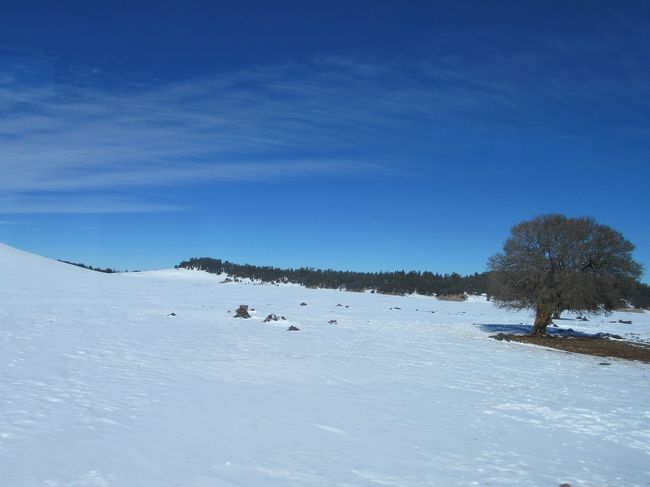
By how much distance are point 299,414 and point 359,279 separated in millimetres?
114214

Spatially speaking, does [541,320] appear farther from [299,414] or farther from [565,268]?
[299,414]

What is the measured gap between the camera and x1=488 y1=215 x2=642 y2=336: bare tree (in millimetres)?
28625

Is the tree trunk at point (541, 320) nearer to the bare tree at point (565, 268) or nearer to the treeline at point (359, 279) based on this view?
the bare tree at point (565, 268)

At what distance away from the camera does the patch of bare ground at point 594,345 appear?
2412 centimetres

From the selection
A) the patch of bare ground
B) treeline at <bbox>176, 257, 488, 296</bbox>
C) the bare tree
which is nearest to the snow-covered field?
the patch of bare ground

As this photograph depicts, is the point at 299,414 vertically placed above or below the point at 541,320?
below

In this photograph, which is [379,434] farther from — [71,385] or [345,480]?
[71,385]

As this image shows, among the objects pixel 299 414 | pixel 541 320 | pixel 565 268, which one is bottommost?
pixel 299 414

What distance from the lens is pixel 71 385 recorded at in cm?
1102

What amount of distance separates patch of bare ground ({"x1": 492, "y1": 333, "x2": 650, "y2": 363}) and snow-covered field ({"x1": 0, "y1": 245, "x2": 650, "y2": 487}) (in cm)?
304

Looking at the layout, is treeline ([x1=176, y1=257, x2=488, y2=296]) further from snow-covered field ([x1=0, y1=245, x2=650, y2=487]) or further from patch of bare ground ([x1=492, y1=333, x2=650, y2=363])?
snow-covered field ([x1=0, y1=245, x2=650, y2=487])

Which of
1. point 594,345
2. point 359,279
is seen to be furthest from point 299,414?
point 359,279

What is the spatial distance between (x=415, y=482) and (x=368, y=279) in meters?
117

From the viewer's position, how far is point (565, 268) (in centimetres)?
2950
